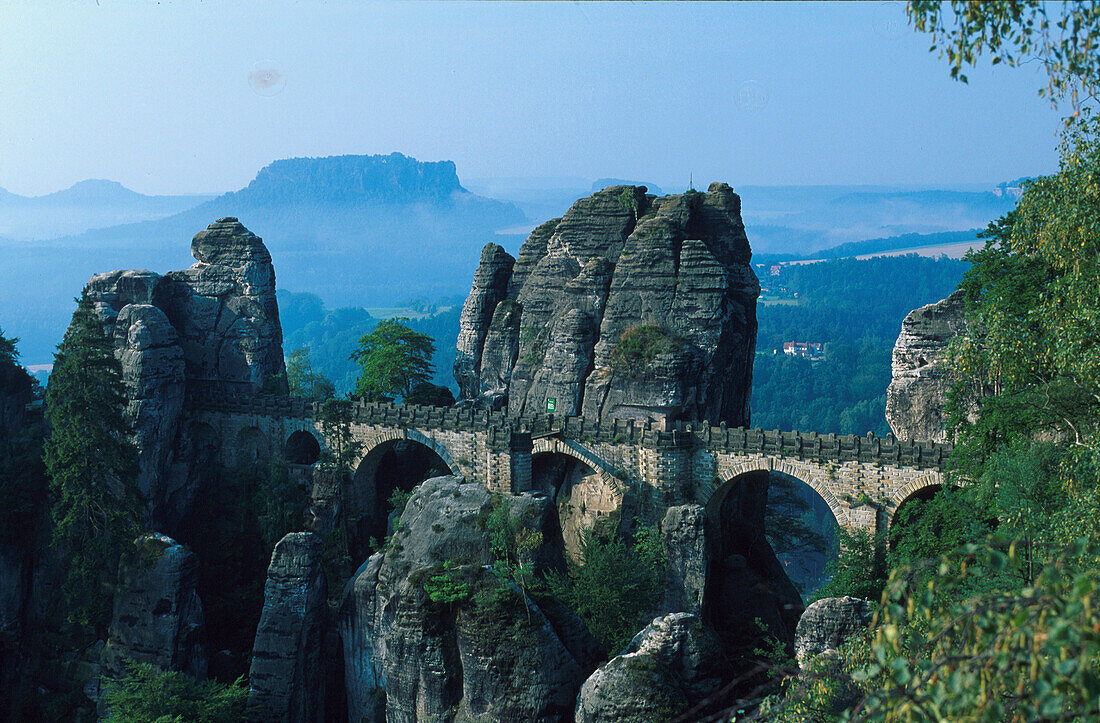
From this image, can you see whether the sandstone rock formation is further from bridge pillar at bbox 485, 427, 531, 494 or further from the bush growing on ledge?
the bush growing on ledge

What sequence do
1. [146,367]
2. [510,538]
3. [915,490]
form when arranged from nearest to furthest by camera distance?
[510,538] → [915,490] → [146,367]

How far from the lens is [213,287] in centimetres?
5066

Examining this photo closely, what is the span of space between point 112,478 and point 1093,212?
37804 millimetres

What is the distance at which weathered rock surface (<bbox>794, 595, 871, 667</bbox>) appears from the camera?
2105cm

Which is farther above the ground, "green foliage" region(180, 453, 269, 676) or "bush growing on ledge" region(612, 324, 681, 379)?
"bush growing on ledge" region(612, 324, 681, 379)

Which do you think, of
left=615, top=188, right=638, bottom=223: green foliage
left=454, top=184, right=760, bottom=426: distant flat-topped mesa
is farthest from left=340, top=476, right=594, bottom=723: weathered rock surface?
left=615, top=188, right=638, bottom=223: green foliage

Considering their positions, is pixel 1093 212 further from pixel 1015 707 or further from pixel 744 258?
pixel 744 258

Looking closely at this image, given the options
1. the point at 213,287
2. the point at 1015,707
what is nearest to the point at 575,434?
the point at 213,287

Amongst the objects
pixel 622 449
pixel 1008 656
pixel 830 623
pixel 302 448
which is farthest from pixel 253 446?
pixel 1008 656

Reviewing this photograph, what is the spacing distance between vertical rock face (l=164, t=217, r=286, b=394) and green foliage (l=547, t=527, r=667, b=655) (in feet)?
80.2

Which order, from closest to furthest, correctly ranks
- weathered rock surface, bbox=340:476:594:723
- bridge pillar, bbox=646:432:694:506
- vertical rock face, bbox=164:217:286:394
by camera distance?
weathered rock surface, bbox=340:476:594:723 < bridge pillar, bbox=646:432:694:506 < vertical rock face, bbox=164:217:286:394

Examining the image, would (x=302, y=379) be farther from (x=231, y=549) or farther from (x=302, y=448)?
(x=231, y=549)

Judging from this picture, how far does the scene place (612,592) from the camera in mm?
30422

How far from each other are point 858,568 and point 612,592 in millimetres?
9413
